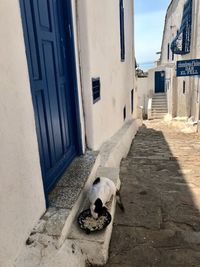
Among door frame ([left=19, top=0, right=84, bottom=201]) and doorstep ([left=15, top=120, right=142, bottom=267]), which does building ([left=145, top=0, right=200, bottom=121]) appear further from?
doorstep ([left=15, top=120, right=142, bottom=267])

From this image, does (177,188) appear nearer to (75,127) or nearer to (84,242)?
(75,127)

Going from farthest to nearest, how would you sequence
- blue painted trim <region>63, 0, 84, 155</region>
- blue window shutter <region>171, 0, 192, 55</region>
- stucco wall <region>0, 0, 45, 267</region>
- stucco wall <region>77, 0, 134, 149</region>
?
blue window shutter <region>171, 0, 192, 55</region> < stucco wall <region>77, 0, 134, 149</region> < blue painted trim <region>63, 0, 84, 155</region> < stucco wall <region>0, 0, 45, 267</region>

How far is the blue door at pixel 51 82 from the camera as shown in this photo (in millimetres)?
2094

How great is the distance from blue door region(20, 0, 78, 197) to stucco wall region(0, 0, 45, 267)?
0.58ft

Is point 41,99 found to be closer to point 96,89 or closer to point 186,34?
point 96,89

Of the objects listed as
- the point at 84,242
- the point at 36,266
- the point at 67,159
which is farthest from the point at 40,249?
the point at 67,159

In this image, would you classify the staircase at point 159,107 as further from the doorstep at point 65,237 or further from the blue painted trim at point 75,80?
the doorstep at point 65,237

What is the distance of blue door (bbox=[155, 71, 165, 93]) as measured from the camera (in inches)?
991

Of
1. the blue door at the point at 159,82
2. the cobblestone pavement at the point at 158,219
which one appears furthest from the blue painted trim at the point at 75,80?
the blue door at the point at 159,82

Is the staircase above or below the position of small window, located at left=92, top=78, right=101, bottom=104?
below

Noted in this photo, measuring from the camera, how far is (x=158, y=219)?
271 centimetres

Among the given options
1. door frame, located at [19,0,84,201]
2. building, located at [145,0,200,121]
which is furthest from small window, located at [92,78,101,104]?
building, located at [145,0,200,121]

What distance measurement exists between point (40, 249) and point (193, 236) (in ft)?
5.16

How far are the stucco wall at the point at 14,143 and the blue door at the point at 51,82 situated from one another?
0.18 meters
